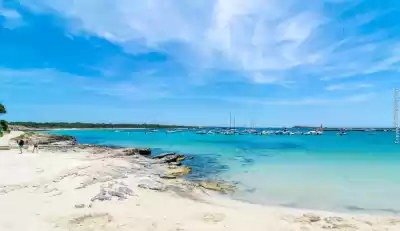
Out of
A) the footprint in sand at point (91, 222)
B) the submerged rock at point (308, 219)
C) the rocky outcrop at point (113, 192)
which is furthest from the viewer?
the rocky outcrop at point (113, 192)

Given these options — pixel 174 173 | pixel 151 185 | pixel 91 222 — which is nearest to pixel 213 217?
pixel 91 222

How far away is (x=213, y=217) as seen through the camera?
30.4 ft

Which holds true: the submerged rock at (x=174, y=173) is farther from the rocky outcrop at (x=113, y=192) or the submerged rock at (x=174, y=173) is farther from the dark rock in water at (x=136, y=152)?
the dark rock in water at (x=136, y=152)

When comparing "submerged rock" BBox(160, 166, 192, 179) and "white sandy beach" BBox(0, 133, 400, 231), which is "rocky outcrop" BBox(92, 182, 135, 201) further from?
"submerged rock" BBox(160, 166, 192, 179)

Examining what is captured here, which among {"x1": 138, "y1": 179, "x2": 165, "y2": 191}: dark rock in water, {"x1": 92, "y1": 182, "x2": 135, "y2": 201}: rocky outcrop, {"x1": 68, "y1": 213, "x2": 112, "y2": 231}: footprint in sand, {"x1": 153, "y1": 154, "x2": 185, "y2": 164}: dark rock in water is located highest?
{"x1": 92, "y1": 182, "x2": 135, "y2": 201}: rocky outcrop

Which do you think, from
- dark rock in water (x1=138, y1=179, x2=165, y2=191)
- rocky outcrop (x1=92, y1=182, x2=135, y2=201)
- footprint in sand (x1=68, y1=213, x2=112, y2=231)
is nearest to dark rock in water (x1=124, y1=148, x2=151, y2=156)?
dark rock in water (x1=138, y1=179, x2=165, y2=191)

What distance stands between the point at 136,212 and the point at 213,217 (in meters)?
2.53

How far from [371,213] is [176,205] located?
7642mm

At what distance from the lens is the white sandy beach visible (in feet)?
26.6

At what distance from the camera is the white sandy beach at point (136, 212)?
8.09 meters

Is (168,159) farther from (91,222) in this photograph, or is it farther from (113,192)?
(91,222)

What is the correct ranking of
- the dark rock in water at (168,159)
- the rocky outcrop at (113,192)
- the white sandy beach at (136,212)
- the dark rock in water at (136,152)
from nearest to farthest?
the white sandy beach at (136,212) < the rocky outcrop at (113,192) < the dark rock in water at (168,159) < the dark rock in water at (136,152)

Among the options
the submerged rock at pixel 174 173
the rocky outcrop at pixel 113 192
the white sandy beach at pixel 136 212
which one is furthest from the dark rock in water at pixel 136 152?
the rocky outcrop at pixel 113 192

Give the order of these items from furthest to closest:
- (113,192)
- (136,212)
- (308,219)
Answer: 1. (113,192)
2. (136,212)
3. (308,219)
